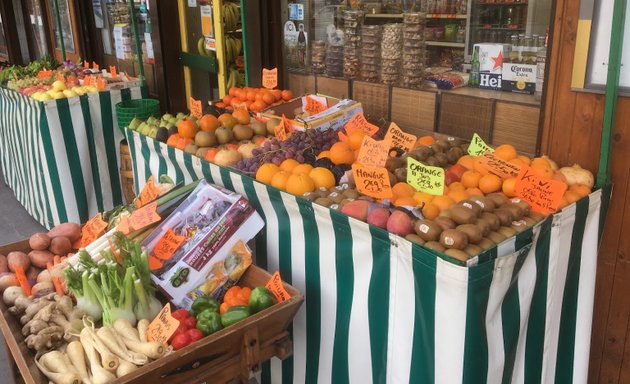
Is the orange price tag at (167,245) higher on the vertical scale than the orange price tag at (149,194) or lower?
lower

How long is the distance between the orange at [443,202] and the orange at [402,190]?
13 centimetres

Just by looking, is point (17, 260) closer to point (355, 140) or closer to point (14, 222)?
point (355, 140)

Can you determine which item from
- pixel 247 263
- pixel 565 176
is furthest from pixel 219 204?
pixel 565 176

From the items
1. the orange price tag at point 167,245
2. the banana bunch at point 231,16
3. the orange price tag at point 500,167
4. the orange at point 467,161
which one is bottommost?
the orange price tag at point 167,245

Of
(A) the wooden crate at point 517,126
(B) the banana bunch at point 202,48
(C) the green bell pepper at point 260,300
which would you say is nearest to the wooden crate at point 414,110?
(A) the wooden crate at point 517,126

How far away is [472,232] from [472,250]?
0.24 ft

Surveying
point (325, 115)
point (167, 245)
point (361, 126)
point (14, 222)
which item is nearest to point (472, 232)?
point (167, 245)

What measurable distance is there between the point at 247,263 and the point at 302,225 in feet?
0.96

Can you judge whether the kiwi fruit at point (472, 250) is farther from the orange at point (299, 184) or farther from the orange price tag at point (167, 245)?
the orange price tag at point (167, 245)

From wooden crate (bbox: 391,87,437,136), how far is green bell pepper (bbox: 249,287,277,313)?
5.86ft

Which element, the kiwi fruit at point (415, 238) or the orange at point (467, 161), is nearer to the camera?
the kiwi fruit at point (415, 238)

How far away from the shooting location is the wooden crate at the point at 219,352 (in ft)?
5.81

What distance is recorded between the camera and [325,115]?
338cm

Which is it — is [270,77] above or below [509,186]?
above
